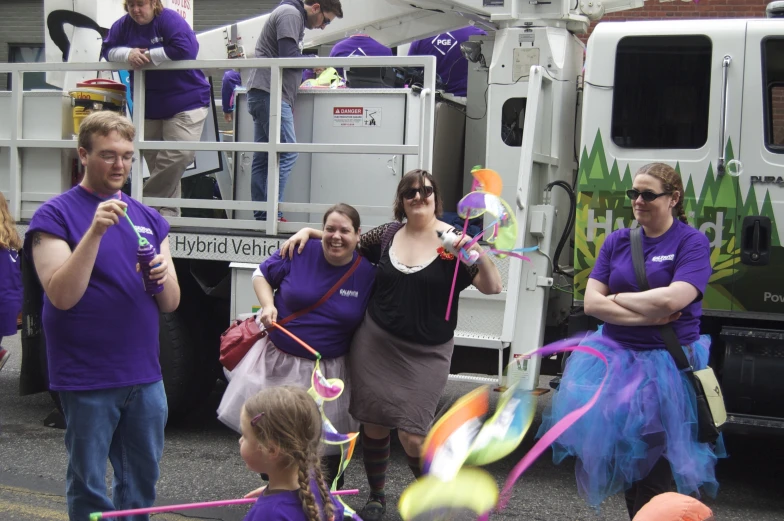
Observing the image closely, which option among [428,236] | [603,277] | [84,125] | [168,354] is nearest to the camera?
[84,125]

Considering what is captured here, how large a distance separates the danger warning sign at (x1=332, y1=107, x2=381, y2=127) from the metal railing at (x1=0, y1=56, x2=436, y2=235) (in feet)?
1.21

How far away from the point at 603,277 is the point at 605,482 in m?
0.85

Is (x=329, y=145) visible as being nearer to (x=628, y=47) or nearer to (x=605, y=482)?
(x=628, y=47)

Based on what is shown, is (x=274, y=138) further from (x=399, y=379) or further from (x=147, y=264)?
(x=147, y=264)

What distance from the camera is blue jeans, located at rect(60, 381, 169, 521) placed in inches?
127

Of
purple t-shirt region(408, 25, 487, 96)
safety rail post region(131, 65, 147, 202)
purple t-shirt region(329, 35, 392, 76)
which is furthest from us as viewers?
purple t-shirt region(408, 25, 487, 96)

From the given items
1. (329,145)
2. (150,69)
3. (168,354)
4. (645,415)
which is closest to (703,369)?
(645,415)

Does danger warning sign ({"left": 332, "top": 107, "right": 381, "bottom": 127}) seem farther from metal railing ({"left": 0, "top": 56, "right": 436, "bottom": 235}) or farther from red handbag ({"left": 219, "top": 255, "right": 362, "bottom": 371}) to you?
red handbag ({"left": 219, "top": 255, "right": 362, "bottom": 371})

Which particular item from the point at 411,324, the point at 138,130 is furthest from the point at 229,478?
the point at 138,130

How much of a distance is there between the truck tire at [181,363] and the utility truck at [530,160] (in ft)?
0.04

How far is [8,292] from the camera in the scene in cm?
484

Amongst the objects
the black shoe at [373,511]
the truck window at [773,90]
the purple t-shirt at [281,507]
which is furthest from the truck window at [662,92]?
the purple t-shirt at [281,507]

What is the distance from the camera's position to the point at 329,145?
17.4 feet

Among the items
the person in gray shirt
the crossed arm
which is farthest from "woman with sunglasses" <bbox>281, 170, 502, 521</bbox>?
the person in gray shirt
